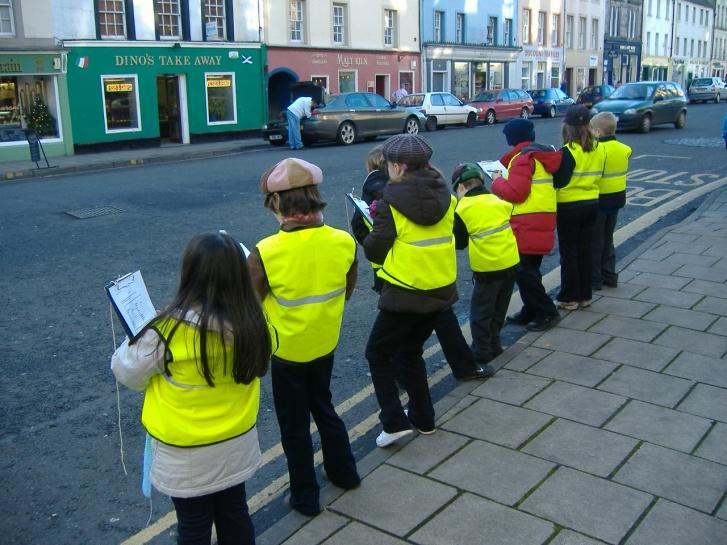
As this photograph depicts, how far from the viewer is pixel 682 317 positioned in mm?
5887

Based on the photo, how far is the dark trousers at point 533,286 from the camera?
18.2ft

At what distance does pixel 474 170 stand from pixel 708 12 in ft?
260

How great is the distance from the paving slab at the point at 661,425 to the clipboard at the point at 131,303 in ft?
8.62

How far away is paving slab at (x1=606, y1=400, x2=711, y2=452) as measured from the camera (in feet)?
12.8

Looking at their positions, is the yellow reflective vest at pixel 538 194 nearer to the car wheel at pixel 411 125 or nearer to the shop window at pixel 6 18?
the shop window at pixel 6 18

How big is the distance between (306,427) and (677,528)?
1.68m

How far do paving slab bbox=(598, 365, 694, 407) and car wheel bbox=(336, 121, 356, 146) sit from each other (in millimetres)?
18151

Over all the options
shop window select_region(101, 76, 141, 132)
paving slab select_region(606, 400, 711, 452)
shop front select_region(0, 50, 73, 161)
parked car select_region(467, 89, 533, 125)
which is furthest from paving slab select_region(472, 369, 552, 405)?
parked car select_region(467, 89, 533, 125)

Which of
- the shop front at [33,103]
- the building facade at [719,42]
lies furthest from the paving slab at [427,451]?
the building facade at [719,42]

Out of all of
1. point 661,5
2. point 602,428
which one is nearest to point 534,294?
point 602,428

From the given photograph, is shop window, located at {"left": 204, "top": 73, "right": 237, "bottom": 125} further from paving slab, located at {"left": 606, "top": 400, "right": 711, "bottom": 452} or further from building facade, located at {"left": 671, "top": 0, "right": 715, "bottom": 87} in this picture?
building facade, located at {"left": 671, "top": 0, "right": 715, "bottom": 87}

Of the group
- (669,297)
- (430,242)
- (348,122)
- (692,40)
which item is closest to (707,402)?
(430,242)

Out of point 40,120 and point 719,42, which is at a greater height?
point 719,42

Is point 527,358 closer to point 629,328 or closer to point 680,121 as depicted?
point 629,328
